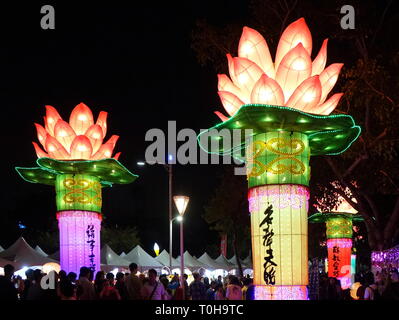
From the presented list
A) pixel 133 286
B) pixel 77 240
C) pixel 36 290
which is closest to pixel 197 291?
pixel 133 286

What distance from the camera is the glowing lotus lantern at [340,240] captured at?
26172mm

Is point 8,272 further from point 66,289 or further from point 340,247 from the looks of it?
point 340,247

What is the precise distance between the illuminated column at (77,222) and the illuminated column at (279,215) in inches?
268

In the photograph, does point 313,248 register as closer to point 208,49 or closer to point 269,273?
point 208,49

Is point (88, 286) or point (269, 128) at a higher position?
point (269, 128)

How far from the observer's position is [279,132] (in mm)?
12133

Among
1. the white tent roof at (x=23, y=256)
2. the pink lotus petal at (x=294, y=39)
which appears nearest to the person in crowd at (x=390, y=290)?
the pink lotus petal at (x=294, y=39)

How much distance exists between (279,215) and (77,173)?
7.67m

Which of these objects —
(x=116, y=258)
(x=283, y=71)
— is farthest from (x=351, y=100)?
(x=116, y=258)

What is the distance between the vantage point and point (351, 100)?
61.4ft

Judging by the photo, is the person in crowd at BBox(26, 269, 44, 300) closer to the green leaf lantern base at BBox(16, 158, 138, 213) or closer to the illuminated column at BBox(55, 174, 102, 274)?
the green leaf lantern base at BBox(16, 158, 138, 213)

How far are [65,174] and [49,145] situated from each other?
3.02ft

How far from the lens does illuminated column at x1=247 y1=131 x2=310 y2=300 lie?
1172cm

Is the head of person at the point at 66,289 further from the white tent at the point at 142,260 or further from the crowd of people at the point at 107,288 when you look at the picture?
the white tent at the point at 142,260
